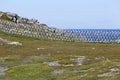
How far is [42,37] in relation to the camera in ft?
410

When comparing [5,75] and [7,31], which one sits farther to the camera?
[7,31]

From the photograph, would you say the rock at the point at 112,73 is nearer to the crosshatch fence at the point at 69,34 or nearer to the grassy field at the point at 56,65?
the grassy field at the point at 56,65

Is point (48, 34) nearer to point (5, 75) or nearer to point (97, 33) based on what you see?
point (97, 33)

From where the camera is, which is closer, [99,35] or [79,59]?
[79,59]

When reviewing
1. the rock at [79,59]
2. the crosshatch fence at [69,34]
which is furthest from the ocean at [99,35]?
the rock at [79,59]

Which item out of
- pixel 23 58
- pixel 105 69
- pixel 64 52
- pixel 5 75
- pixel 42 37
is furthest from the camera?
pixel 42 37

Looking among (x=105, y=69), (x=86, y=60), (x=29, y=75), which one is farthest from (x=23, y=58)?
(x=105, y=69)

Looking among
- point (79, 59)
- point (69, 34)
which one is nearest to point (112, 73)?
point (79, 59)

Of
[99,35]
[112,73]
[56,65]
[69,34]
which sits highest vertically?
[69,34]

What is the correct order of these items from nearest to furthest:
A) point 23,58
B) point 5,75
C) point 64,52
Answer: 1. point 5,75
2. point 23,58
3. point 64,52

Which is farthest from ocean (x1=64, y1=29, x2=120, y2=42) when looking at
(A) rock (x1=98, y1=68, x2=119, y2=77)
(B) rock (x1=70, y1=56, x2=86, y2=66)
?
(A) rock (x1=98, y1=68, x2=119, y2=77)

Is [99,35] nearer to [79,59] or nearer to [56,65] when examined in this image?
[79,59]

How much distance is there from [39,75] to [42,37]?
7396 centimetres

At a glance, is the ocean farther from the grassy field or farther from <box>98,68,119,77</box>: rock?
<box>98,68,119,77</box>: rock
